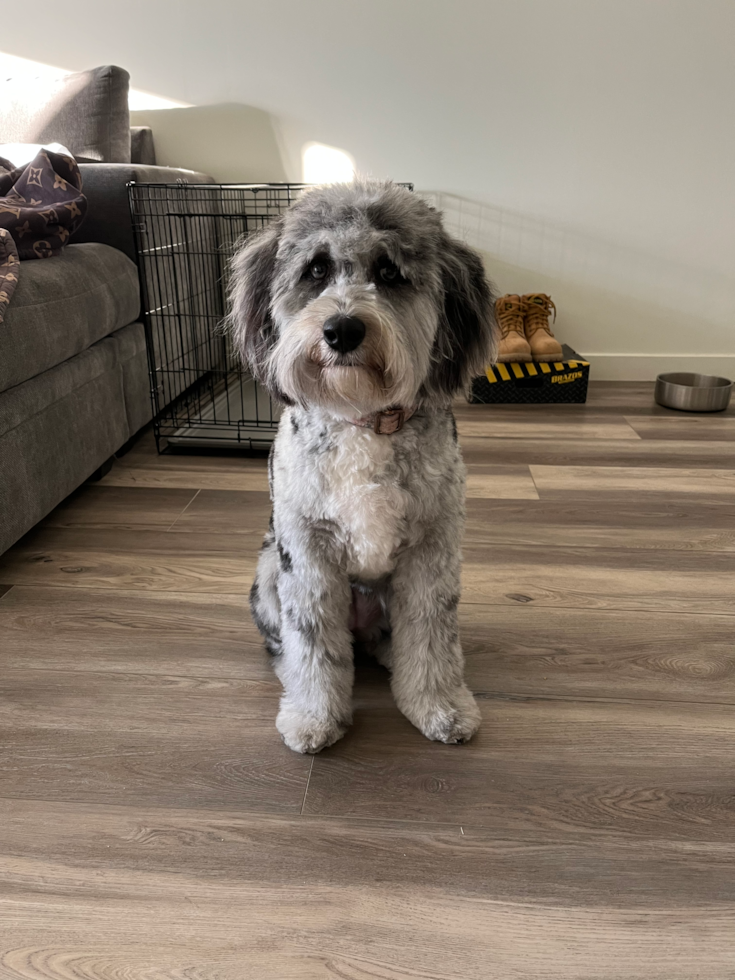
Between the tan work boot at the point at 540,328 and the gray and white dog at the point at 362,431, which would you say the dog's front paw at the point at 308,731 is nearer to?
the gray and white dog at the point at 362,431

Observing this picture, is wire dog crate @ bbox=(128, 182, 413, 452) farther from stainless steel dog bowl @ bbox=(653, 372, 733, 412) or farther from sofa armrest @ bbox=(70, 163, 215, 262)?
stainless steel dog bowl @ bbox=(653, 372, 733, 412)

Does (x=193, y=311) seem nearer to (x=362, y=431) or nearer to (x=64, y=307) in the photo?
(x=64, y=307)

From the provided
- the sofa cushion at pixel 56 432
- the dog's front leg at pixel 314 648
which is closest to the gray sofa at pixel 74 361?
the sofa cushion at pixel 56 432

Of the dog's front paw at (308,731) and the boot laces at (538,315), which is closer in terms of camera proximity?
the dog's front paw at (308,731)

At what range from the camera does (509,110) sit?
10.4 ft

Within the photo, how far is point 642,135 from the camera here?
3.15 meters

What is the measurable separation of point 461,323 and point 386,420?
0.63 ft

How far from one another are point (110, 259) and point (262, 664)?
156 centimetres

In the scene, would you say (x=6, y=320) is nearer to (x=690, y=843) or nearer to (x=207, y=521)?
(x=207, y=521)

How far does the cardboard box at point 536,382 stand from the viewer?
10.2 feet

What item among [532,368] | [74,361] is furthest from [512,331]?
[74,361]

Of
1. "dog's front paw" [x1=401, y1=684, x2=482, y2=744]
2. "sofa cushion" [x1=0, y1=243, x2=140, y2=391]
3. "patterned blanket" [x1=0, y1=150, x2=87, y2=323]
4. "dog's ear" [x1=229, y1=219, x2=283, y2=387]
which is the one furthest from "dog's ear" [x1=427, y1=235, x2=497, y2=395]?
"patterned blanket" [x1=0, y1=150, x2=87, y2=323]

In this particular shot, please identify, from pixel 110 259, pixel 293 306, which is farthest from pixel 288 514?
pixel 110 259

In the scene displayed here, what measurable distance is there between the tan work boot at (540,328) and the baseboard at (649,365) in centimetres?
36
